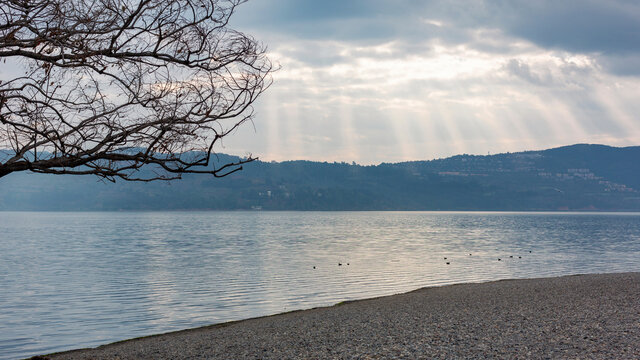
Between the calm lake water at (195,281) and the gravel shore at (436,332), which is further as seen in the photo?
the calm lake water at (195,281)

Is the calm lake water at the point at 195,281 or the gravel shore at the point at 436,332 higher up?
the gravel shore at the point at 436,332

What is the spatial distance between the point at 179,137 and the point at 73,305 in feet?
61.3

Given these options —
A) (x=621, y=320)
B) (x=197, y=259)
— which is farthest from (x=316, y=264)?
(x=621, y=320)

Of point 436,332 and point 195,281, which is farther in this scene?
point 195,281

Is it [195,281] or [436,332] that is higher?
[436,332]

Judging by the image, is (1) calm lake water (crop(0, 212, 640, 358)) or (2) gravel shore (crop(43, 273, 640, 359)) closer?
(2) gravel shore (crop(43, 273, 640, 359))

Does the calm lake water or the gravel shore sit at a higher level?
the gravel shore

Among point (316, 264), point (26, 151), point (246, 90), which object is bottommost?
point (316, 264)

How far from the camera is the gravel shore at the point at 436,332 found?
10.7 metres

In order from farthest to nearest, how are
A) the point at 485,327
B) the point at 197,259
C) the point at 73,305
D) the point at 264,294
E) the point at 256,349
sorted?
the point at 197,259 < the point at 264,294 < the point at 73,305 < the point at 485,327 < the point at 256,349

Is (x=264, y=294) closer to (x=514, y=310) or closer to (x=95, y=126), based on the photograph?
(x=514, y=310)

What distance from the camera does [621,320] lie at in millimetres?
13289

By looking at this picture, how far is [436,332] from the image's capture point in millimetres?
12570

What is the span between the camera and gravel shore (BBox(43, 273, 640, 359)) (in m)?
10.7
